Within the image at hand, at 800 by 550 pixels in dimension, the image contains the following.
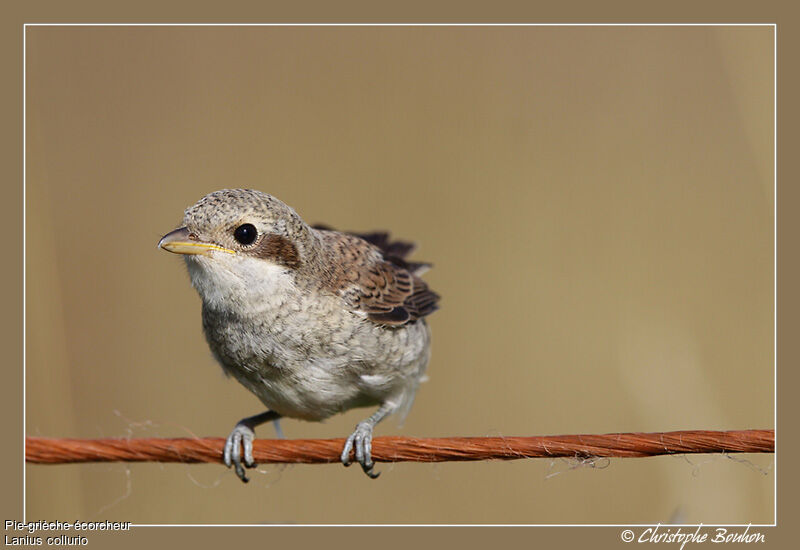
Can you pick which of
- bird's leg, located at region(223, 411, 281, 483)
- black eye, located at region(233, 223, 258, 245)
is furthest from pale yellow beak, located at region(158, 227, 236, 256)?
bird's leg, located at region(223, 411, 281, 483)

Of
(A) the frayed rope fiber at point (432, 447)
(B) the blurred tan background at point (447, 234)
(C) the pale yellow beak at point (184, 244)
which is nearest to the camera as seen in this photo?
(A) the frayed rope fiber at point (432, 447)

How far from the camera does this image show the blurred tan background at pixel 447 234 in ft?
21.4

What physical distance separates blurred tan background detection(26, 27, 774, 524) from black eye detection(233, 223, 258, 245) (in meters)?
2.80

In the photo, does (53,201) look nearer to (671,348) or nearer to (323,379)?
(323,379)

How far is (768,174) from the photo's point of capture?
6094 millimetres

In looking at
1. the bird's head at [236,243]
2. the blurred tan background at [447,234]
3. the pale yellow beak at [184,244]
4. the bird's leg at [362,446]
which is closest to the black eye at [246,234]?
the bird's head at [236,243]

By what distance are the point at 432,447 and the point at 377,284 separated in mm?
1749

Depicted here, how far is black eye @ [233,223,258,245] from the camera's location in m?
3.98

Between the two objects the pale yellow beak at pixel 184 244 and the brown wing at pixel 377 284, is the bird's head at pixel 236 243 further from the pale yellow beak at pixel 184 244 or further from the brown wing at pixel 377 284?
the brown wing at pixel 377 284

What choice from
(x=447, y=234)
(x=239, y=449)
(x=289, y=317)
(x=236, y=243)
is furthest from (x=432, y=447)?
(x=447, y=234)

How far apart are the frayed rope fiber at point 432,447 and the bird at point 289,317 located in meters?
0.53

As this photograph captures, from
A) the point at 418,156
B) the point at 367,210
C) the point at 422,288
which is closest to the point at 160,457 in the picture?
the point at 422,288

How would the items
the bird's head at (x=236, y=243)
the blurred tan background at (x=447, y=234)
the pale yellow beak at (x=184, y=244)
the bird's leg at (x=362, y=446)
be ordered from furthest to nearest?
the blurred tan background at (x=447, y=234), the bird's leg at (x=362, y=446), the bird's head at (x=236, y=243), the pale yellow beak at (x=184, y=244)

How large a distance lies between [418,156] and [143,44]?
317 centimetres
